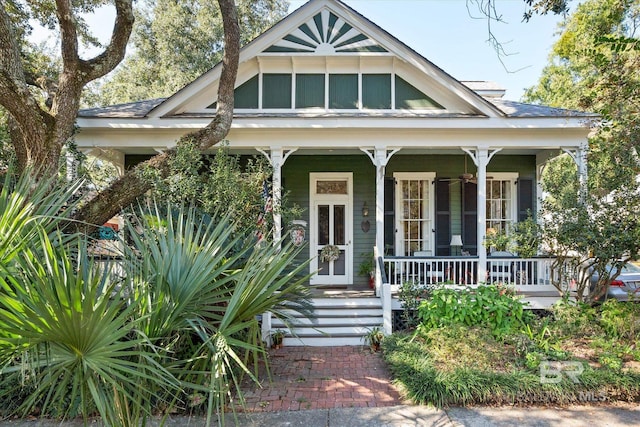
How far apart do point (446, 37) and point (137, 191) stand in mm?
7105

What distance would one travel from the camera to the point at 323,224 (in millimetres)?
9312

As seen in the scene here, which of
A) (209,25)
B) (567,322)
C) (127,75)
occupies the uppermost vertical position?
(209,25)

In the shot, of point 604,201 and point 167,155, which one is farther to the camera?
point 604,201

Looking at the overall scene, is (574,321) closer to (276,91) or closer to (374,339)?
(374,339)

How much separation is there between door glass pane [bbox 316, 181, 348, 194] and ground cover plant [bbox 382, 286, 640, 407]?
375 cm

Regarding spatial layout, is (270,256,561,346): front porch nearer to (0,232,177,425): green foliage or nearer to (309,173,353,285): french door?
(309,173,353,285): french door

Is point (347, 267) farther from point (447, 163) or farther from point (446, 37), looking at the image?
point (446, 37)

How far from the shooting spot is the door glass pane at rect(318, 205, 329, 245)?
9281 mm

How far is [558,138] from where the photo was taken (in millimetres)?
7703

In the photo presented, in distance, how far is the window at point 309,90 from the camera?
8414mm

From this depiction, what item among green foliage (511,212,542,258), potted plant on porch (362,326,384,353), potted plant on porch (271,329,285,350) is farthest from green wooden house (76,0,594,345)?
green foliage (511,212,542,258)

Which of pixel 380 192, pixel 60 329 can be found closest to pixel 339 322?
pixel 380 192

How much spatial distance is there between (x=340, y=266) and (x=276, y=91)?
4.40m

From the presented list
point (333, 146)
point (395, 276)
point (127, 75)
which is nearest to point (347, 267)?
point (395, 276)
